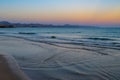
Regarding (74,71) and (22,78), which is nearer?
(22,78)

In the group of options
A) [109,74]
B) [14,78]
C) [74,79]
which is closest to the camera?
[14,78]

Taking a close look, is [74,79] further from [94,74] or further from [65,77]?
[94,74]

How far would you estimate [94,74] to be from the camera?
7.23 m

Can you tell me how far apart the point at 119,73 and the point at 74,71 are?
1820 mm

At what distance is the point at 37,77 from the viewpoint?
21.4 ft

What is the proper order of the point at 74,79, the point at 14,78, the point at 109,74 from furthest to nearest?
the point at 109,74, the point at 74,79, the point at 14,78

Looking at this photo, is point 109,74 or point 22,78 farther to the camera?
point 109,74

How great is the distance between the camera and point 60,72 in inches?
292

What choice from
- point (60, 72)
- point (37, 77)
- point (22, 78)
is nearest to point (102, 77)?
point (60, 72)

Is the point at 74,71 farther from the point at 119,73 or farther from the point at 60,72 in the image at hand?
the point at 119,73

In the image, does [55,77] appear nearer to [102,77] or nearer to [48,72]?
[48,72]

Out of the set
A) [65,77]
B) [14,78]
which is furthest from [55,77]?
[14,78]

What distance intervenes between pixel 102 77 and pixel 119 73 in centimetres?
107

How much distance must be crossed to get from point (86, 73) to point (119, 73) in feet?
4.41
